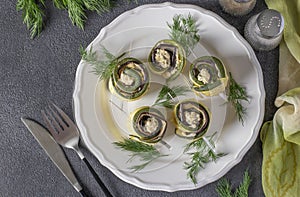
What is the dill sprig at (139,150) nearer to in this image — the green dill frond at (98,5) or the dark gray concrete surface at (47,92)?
the dark gray concrete surface at (47,92)

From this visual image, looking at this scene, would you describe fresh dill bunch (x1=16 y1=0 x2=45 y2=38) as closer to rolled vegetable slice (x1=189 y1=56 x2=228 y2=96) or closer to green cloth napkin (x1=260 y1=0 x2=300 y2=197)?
rolled vegetable slice (x1=189 y1=56 x2=228 y2=96)

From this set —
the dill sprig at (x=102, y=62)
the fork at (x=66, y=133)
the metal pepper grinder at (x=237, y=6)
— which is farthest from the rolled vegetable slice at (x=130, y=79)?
the metal pepper grinder at (x=237, y=6)

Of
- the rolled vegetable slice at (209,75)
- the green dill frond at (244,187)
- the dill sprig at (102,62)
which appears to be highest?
the dill sprig at (102,62)

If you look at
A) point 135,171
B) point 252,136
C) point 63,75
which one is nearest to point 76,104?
point 63,75

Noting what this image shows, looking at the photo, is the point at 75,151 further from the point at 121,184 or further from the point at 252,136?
the point at 252,136

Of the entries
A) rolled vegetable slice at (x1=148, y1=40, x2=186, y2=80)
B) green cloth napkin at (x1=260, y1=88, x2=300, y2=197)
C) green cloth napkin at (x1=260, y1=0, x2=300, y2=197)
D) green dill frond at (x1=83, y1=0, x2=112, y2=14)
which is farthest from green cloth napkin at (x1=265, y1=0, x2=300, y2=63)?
green dill frond at (x1=83, y1=0, x2=112, y2=14)

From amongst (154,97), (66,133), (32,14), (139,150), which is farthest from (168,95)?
(32,14)
